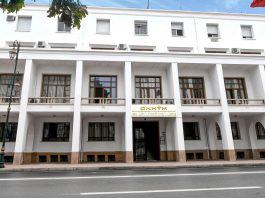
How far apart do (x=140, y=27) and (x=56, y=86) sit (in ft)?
31.9

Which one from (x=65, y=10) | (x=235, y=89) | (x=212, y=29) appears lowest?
(x=65, y=10)

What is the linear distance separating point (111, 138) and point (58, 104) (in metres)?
5.00

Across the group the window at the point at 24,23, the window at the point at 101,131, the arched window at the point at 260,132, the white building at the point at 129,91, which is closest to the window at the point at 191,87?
the white building at the point at 129,91

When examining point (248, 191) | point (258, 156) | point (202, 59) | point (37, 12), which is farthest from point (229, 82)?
point (37, 12)

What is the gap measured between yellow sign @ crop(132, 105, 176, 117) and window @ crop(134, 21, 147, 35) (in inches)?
333

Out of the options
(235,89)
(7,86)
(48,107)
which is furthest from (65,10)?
(235,89)

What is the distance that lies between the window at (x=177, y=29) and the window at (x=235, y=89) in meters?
6.26

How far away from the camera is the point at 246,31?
22.6 metres

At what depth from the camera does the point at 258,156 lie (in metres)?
19.0

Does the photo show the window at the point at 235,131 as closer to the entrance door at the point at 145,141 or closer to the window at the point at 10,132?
the entrance door at the point at 145,141

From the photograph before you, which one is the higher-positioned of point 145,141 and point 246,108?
point 246,108

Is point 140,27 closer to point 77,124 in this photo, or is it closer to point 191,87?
→ point 191,87

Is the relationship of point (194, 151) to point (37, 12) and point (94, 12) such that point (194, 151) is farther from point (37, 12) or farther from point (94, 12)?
point (37, 12)

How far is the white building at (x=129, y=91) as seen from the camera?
661 inches
